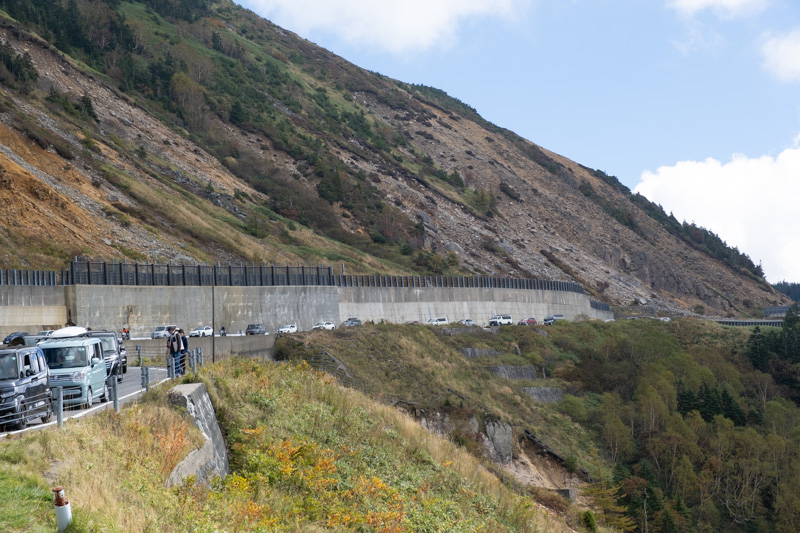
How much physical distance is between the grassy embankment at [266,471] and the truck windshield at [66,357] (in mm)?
2761

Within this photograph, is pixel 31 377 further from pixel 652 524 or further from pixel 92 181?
pixel 92 181

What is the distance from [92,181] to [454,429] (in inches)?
1383

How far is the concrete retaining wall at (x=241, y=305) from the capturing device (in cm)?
3525

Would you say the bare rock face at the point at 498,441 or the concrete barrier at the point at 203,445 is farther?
the bare rock face at the point at 498,441

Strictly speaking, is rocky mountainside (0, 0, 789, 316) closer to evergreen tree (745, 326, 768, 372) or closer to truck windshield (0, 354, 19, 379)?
evergreen tree (745, 326, 768, 372)

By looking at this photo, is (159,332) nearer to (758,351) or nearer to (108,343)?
(108,343)

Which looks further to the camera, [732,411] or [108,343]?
[732,411]

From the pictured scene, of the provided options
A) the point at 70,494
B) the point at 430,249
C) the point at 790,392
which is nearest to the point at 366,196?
the point at 430,249

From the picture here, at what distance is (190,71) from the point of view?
101m

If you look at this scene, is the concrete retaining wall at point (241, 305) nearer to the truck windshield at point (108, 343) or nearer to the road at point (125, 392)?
the road at point (125, 392)

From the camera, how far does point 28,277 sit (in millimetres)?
36375

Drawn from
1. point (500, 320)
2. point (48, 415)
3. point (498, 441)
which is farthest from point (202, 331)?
point (500, 320)

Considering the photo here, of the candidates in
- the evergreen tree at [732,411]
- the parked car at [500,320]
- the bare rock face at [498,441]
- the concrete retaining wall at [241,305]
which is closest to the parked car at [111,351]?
the concrete retaining wall at [241,305]

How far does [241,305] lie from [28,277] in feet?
36.4
